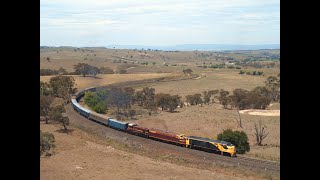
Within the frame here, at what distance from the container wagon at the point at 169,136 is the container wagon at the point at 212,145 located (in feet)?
2.02

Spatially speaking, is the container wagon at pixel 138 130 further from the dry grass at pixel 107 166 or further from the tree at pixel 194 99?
the tree at pixel 194 99

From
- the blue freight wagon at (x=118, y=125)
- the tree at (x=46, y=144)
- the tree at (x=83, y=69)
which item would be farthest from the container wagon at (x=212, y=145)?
the tree at (x=83, y=69)

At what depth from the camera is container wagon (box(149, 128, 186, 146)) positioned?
1226 inches

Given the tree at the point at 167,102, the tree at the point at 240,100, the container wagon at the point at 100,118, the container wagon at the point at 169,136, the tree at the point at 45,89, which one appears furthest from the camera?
the tree at the point at 240,100

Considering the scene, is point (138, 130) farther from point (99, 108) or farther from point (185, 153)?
point (99, 108)

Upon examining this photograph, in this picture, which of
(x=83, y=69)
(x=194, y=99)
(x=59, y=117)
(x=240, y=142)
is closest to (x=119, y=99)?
(x=194, y=99)

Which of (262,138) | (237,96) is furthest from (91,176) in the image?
(237,96)

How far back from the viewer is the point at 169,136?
1258 inches

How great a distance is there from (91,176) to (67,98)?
41.6m

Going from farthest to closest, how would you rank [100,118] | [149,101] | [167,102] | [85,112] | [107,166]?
[149,101] → [167,102] → [85,112] → [100,118] → [107,166]

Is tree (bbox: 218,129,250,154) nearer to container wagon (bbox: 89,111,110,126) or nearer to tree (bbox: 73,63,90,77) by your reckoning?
container wagon (bbox: 89,111,110,126)

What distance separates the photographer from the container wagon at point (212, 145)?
1119 inches

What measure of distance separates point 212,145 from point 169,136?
4.58m

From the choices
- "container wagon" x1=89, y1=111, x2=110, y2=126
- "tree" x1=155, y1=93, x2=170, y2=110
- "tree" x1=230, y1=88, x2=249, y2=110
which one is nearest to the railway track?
"container wagon" x1=89, y1=111, x2=110, y2=126
